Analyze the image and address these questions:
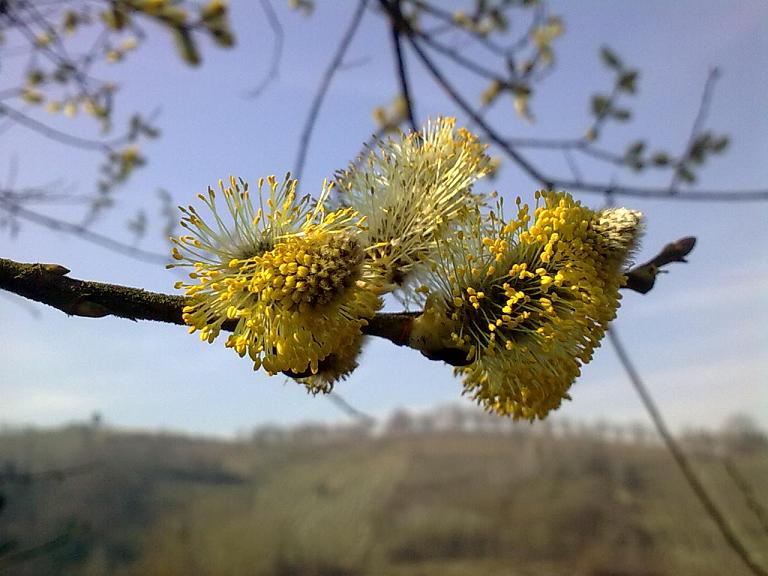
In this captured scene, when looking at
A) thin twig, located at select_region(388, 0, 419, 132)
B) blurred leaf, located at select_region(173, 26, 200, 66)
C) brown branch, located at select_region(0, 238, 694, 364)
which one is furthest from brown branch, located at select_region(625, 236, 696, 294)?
blurred leaf, located at select_region(173, 26, 200, 66)

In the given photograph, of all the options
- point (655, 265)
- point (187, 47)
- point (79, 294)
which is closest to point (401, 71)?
point (187, 47)

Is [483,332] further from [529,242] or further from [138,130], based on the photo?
[138,130]

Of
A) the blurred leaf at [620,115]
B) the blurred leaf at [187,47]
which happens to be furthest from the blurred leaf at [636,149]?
the blurred leaf at [187,47]

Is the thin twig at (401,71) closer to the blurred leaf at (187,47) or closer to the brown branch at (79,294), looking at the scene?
the blurred leaf at (187,47)

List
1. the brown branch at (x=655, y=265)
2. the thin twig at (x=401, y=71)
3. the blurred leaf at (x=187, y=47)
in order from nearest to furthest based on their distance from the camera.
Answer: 1. the brown branch at (x=655, y=265)
2. the thin twig at (x=401, y=71)
3. the blurred leaf at (x=187, y=47)

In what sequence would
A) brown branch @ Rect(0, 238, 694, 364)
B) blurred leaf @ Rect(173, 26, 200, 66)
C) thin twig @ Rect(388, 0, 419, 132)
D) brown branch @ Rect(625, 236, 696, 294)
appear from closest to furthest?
brown branch @ Rect(0, 238, 694, 364) < brown branch @ Rect(625, 236, 696, 294) < thin twig @ Rect(388, 0, 419, 132) < blurred leaf @ Rect(173, 26, 200, 66)

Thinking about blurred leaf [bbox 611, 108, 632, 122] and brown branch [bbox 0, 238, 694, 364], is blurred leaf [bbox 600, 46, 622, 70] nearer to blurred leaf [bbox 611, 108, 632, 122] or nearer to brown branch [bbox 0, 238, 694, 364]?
blurred leaf [bbox 611, 108, 632, 122]

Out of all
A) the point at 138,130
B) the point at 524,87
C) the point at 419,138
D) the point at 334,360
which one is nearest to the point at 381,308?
the point at 334,360

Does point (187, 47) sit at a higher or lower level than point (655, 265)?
higher

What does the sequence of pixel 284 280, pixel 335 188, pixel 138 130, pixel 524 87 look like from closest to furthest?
pixel 284 280 < pixel 335 188 < pixel 524 87 < pixel 138 130

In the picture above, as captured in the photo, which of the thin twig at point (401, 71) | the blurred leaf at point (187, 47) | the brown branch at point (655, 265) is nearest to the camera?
the brown branch at point (655, 265)

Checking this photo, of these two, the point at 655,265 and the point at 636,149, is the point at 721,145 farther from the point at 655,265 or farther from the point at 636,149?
the point at 655,265
